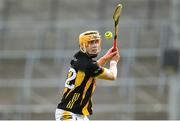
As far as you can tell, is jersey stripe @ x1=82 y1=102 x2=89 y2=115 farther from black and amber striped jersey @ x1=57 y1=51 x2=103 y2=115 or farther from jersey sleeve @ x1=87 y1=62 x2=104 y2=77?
jersey sleeve @ x1=87 y1=62 x2=104 y2=77

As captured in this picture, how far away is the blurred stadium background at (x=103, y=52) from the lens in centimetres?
1323

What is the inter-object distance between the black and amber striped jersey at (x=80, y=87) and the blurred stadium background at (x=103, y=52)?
19.9 feet

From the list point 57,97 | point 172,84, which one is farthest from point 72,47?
point 172,84

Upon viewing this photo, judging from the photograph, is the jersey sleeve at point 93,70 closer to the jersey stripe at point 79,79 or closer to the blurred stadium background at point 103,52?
the jersey stripe at point 79,79

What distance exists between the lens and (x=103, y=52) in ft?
44.2

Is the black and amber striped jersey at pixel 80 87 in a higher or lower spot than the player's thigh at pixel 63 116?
higher

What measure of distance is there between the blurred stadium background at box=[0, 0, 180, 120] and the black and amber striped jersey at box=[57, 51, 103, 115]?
606 cm

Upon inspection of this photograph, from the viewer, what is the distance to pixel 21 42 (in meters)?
15.3

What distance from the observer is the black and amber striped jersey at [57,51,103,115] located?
6410mm

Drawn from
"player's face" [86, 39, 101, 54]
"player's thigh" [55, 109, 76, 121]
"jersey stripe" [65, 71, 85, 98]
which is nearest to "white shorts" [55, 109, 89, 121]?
"player's thigh" [55, 109, 76, 121]

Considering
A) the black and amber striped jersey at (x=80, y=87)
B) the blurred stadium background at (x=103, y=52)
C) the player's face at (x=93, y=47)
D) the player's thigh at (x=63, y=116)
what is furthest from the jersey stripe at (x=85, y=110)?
the blurred stadium background at (x=103, y=52)

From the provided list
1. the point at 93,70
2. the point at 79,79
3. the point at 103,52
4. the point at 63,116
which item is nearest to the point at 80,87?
the point at 79,79

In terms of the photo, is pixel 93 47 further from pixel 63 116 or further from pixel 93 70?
pixel 63 116

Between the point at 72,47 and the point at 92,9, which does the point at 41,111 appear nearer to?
the point at 72,47
